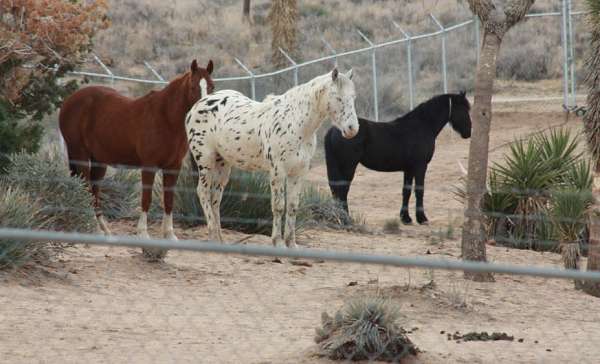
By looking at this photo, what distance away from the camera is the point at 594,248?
12.0 metres

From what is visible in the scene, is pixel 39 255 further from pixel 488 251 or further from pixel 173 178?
pixel 488 251

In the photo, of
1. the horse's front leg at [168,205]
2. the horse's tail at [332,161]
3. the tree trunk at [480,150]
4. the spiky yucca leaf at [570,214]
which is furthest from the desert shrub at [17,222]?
the horse's tail at [332,161]

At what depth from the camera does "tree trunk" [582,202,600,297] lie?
11766 mm

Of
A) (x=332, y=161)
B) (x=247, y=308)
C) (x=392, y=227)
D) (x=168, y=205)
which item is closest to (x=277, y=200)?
(x=168, y=205)

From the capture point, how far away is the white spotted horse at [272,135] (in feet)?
40.2

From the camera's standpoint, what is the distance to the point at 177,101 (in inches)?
510

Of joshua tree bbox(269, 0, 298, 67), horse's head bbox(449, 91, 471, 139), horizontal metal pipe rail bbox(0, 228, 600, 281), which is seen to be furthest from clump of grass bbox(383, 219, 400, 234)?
joshua tree bbox(269, 0, 298, 67)

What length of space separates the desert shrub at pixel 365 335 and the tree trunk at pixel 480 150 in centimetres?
343

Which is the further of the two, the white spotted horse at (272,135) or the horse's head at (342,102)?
the white spotted horse at (272,135)

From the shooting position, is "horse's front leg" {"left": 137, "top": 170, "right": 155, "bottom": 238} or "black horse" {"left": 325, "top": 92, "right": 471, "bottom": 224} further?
"black horse" {"left": 325, "top": 92, "right": 471, "bottom": 224}

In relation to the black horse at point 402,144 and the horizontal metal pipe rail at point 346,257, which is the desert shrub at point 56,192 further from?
the horizontal metal pipe rail at point 346,257

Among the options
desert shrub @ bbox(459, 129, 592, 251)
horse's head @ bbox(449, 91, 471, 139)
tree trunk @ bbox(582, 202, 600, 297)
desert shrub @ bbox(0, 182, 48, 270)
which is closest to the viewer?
desert shrub @ bbox(0, 182, 48, 270)

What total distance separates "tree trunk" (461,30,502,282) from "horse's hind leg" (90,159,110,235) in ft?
12.6

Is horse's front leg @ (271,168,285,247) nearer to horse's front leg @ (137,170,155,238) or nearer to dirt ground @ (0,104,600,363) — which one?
dirt ground @ (0,104,600,363)
